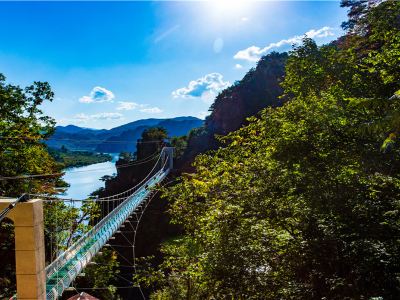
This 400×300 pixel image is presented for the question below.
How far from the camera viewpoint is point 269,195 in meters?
4.32

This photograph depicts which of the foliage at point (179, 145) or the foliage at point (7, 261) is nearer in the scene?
the foliage at point (7, 261)

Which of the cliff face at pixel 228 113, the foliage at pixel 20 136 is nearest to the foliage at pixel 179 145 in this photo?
the cliff face at pixel 228 113

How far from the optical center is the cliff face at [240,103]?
29.0m

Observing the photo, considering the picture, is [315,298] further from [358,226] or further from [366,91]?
[366,91]

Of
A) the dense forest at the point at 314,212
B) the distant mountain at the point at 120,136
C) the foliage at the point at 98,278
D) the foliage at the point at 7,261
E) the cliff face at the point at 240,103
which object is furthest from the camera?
the distant mountain at the point at 120,136

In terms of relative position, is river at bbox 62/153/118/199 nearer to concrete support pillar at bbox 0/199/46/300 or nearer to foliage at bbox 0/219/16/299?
foliage at bbox 0/219/16/299

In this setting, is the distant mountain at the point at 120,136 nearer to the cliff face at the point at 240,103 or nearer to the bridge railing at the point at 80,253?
the cliff face at the point at 240,103

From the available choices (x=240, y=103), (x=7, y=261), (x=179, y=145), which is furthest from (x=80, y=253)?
(x=179, y=145)

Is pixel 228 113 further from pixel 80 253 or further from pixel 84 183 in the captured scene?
pixel 84 183

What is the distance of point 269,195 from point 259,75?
29.6m

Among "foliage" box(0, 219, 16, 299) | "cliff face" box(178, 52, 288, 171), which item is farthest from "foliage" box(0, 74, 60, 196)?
"cliff face" box(178, 52, 288, 171)

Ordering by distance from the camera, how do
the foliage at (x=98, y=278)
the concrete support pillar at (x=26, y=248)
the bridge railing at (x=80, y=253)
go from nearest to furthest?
1. the concrete support pillar at (x=26, y=248)
2. the bridge railing at (x=80, y=253)
3. the foliage at (x=98, y=278)

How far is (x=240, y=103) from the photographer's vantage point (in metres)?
30.0

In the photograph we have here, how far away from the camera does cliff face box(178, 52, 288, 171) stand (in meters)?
29.0
